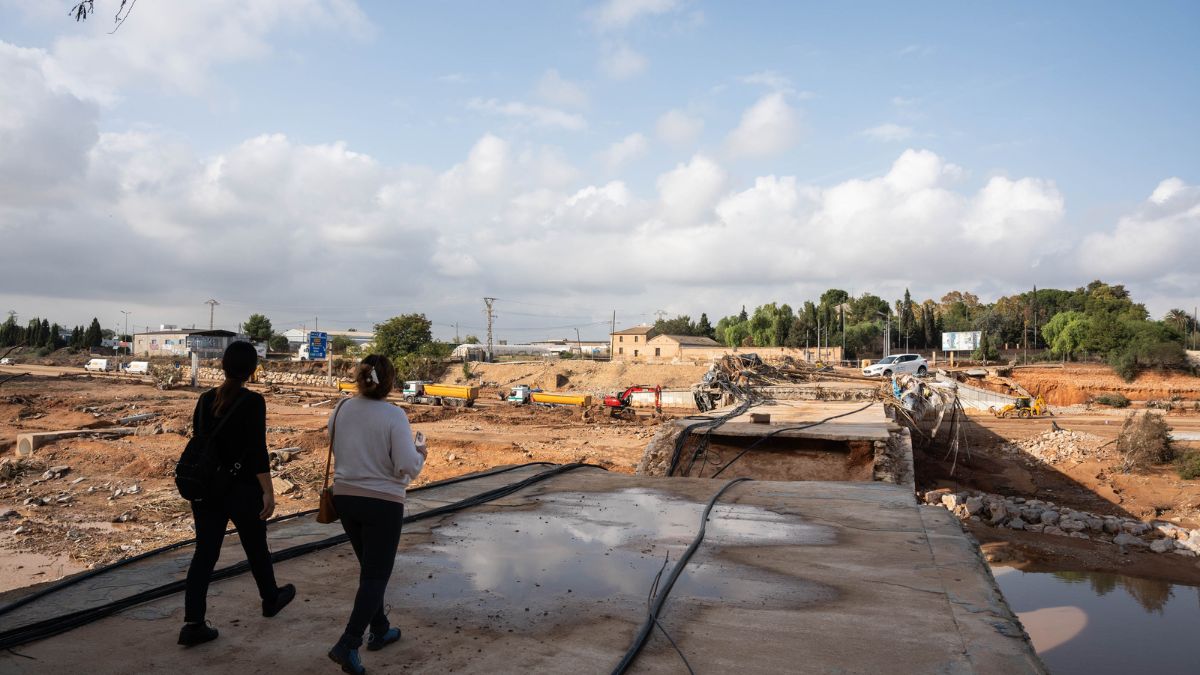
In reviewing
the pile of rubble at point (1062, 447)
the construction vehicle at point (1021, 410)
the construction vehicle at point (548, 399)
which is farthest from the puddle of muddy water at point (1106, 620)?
the construction vehicle at point (1021, 410)

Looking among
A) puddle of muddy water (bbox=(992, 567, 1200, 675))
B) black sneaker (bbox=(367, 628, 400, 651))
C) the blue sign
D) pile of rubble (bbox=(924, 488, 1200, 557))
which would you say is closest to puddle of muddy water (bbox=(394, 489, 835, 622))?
black sneaker (bbox=(367, 628, 400, 651))

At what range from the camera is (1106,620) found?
9695 millimetres

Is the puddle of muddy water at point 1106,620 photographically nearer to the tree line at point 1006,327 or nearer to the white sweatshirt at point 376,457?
the white sweatshirt at point 376,457

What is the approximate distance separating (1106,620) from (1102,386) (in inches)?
1439

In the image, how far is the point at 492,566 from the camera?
456 cm

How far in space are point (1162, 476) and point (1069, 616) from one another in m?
10.9

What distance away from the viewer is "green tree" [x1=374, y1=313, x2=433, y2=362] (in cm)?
4984

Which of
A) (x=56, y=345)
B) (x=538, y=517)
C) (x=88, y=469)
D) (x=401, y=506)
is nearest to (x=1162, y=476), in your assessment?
(x=538, y=517)

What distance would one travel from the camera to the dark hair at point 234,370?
3346mm

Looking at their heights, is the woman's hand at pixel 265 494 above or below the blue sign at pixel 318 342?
below

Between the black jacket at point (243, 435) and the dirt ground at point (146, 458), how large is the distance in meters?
8.86

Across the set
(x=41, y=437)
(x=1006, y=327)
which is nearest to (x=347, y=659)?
(x=41, y=437)

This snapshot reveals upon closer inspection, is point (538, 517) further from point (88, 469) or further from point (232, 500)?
point (88, 469)

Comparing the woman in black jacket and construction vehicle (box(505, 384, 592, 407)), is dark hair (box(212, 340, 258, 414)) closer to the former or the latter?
the woman in black jacket
